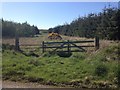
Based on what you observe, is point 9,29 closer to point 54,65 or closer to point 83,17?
point 83,17

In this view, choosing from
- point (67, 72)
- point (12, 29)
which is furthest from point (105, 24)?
point (67, 72)

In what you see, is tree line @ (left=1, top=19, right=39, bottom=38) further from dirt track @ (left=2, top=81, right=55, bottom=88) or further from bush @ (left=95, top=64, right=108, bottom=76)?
dirt track @ (left=2, top=81, right=55, bottom=88)

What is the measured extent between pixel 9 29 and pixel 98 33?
1579 centimetres

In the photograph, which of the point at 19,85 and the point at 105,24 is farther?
the point at 105,24

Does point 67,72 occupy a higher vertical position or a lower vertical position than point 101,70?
lower

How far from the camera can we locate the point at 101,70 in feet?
38.8

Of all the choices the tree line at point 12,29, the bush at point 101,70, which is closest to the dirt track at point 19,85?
the bush at point 101,70

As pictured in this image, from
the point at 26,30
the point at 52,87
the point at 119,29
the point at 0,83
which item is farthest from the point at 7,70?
the point at 26,30

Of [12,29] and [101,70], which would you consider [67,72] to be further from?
[12,29]

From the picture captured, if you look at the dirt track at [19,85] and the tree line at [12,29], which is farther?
the tree line at [12,29]

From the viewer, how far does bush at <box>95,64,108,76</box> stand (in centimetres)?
1159

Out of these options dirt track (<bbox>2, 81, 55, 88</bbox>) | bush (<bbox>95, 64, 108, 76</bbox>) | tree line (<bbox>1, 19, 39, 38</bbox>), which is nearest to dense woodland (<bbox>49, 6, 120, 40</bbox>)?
tree line (<bbox>1, 19, 39, 38</bbox>)

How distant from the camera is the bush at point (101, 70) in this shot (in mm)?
11585

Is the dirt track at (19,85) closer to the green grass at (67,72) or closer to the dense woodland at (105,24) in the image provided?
the green grass at (67,72)
